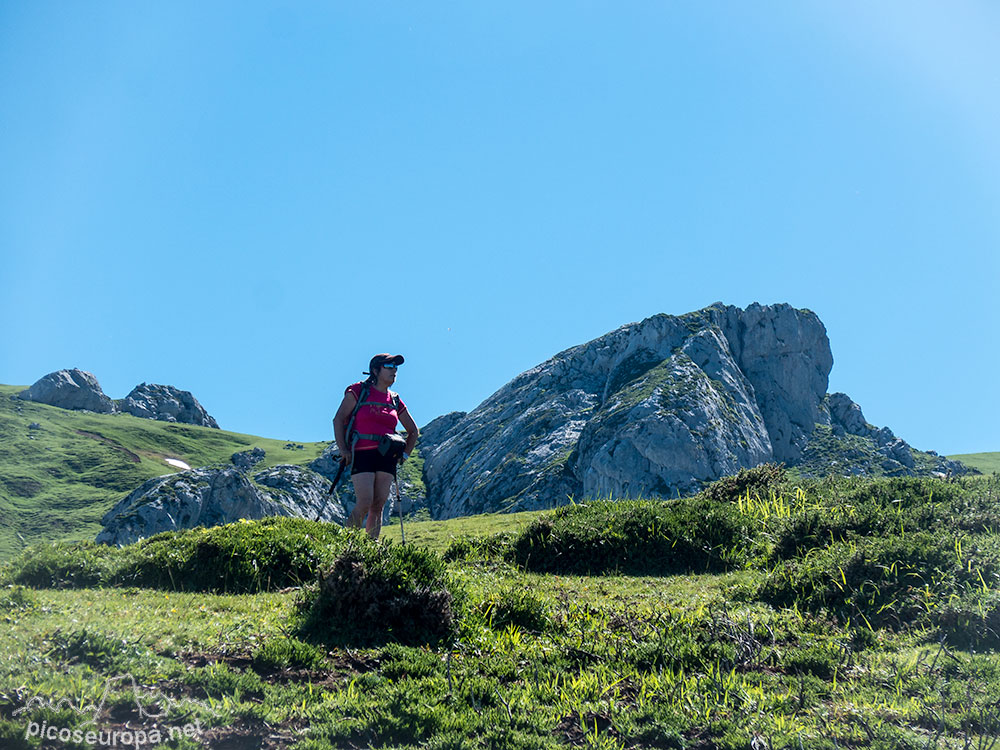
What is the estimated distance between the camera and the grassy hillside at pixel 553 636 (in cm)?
466

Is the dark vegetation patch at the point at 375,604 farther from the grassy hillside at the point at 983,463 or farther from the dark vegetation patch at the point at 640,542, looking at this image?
the grassy hillside at the point at 983,463

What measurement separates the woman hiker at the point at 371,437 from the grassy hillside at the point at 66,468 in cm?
11338

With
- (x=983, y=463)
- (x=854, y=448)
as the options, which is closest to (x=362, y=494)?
(x=854, y=448)

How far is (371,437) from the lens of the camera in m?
11.1

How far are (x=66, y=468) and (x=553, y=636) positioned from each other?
182 metres

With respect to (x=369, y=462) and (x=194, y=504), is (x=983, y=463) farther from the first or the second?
(x=369, y=462)

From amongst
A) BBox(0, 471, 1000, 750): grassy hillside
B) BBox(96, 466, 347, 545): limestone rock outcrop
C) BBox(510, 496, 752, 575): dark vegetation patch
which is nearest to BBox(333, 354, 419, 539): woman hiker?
BBox(0, 471, 1000, 750): grassy hillside

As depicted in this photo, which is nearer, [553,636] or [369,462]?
[553,636]

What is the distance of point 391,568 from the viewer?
711cm

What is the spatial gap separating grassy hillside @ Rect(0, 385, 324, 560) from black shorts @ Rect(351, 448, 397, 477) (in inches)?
4470

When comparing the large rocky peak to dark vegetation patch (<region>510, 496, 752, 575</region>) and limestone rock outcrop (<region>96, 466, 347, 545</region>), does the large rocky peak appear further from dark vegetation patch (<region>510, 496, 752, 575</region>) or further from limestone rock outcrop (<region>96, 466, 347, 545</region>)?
dark vegetation patch (<region>510, 496, 752, 575</region>)

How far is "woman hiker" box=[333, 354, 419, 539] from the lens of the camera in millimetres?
10961

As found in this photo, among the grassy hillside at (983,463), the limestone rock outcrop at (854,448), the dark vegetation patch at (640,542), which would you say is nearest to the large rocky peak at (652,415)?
the limestone rock outcrop at (854,448)

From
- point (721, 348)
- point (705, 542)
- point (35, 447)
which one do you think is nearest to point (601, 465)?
point (721, 348)
